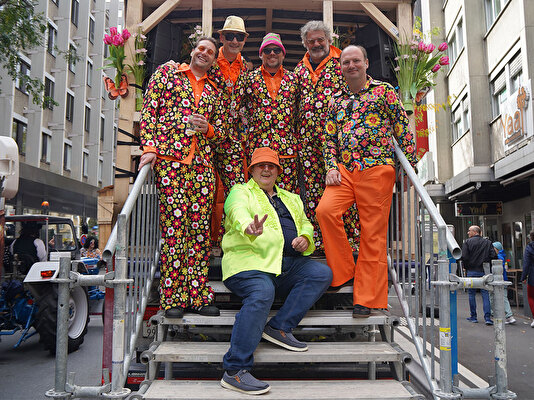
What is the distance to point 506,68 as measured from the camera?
46.9 feet

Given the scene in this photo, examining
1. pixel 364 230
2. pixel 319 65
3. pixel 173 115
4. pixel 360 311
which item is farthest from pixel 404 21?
pixel 360 311

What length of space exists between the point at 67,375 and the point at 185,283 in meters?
1.03

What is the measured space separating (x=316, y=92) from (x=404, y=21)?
180 cm

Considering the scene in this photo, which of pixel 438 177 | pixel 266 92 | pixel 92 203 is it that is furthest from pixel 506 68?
pixel 92 203

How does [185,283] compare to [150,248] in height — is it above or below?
below

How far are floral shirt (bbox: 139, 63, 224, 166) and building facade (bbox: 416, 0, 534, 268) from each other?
7.94 meters

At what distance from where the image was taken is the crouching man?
2900 millimetres

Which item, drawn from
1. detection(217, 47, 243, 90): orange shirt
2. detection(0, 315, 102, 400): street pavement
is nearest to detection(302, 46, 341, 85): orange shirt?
detection(217, 47, 243, 90): orange shirt

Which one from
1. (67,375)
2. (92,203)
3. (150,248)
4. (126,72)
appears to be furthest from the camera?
(92,203)

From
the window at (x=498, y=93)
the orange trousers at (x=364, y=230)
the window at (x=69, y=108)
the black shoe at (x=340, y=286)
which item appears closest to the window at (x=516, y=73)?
the window at (x=498, y=93)

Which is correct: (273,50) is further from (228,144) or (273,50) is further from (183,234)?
(183,234)

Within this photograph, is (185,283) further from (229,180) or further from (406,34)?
(406,34)

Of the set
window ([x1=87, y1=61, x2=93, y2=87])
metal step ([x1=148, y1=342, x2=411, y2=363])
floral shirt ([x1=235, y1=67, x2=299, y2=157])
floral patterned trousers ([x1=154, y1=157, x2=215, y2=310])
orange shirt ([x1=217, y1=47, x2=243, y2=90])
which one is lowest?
metal step ([x1=148, y1=342, x2=411, y2=363])

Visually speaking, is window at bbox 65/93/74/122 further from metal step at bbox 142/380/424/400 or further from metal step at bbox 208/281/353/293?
metal step at bbox 142/380/424/400
